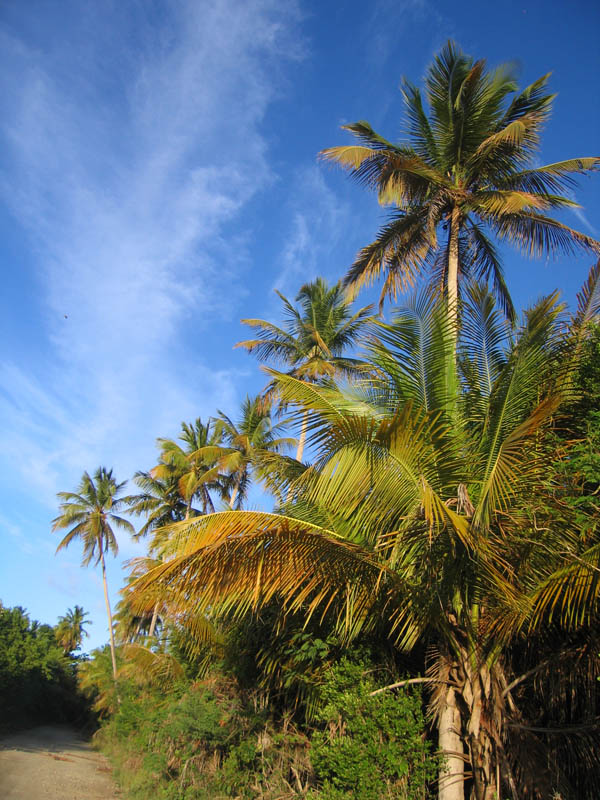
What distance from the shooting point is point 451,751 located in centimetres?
537

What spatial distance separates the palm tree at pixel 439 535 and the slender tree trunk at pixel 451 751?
1cm

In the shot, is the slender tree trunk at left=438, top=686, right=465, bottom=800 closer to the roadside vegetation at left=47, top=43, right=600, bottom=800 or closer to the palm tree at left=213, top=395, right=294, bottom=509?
the roadside vegetation at left=47, top=43, right=600, bottom=800

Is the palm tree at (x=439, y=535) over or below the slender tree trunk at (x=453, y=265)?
below

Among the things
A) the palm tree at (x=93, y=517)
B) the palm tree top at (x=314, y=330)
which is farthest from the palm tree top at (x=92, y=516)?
the palm tree top at (x=314, y=330)

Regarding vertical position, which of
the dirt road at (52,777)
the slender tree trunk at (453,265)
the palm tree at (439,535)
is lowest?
the dirt road at (52,777)

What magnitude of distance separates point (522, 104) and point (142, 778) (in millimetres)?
16235

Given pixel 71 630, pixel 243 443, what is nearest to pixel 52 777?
pixel 243 443

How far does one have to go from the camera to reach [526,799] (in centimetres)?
538

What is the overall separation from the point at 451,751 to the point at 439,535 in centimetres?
222

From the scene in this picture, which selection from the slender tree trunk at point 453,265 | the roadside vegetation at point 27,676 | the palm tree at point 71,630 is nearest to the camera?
the slender tree trunk at point 453,265

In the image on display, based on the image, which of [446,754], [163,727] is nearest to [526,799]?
[446,754]

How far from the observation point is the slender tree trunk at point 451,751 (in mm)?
5266

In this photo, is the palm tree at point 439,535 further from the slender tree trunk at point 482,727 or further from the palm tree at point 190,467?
the palm tree at point 190,467

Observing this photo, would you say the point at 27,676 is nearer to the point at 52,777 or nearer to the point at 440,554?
the point at 52,777
